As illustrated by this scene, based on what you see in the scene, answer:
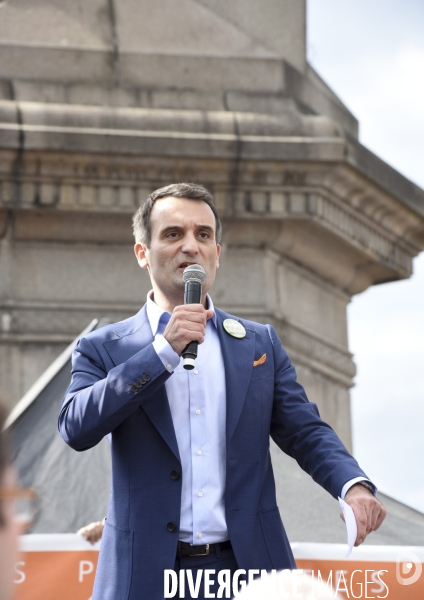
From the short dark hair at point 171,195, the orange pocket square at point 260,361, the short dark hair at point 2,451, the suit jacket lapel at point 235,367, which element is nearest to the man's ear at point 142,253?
the short dark hair at point 171,195

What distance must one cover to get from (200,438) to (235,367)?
283mm

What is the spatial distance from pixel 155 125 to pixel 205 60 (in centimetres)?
82

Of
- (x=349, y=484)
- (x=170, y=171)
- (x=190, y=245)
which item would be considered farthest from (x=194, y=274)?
(x=170, y=171)

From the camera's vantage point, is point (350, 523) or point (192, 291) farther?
point (192, 291)

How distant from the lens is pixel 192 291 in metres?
3.41

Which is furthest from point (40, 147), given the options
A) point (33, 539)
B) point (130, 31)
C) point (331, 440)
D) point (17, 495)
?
point (17, 495)

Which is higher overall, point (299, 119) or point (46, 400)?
point (299, 119)

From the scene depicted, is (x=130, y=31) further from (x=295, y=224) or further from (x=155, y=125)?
(x=295, y=224)

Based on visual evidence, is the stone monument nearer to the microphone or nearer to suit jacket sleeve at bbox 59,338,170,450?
the microphone

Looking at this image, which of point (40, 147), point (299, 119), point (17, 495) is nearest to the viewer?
point (17, 495)

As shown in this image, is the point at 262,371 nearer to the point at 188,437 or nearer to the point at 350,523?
the point at 188,437

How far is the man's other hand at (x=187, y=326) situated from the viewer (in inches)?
128

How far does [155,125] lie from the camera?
718 centimetres

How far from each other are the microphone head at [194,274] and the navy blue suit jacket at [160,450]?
243 millimetres
